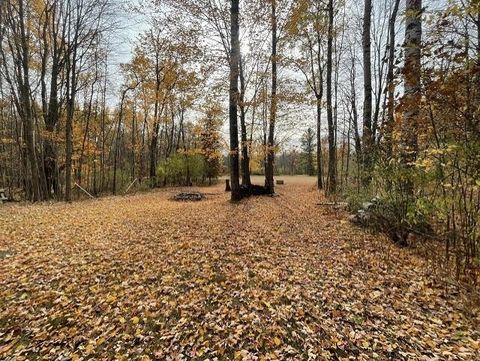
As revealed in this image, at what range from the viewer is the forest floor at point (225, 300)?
2.27m

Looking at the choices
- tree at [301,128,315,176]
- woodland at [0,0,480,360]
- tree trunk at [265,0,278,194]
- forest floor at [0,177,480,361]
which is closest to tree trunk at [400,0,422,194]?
woodland at [0,0,480,360]

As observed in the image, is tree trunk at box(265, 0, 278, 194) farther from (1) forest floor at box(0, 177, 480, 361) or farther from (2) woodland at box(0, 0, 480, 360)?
(1) forest floor at box(0, 177, 480, 361)

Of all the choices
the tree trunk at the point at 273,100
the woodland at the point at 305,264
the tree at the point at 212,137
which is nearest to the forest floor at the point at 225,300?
the woodland at the point at 305,264

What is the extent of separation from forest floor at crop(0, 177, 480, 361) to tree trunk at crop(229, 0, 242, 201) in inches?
150

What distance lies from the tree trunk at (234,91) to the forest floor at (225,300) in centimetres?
382

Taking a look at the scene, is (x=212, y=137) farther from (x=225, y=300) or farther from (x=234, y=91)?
(x=225, y=300)

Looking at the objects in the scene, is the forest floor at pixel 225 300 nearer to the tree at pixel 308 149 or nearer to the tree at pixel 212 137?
the tree at pixel 212 137

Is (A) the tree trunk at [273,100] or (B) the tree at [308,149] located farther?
(B) the tree at [308,149]

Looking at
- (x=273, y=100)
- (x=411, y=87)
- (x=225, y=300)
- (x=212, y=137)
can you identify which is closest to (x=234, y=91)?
(x=273, y=100)

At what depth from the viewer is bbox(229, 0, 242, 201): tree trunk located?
816cm

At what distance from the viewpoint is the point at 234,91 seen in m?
A: 8.34

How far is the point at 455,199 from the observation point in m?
2.92

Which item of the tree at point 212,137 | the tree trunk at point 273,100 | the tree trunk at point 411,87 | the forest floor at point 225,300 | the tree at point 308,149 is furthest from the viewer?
the tree at point 308,149

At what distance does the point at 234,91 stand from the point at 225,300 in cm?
689
